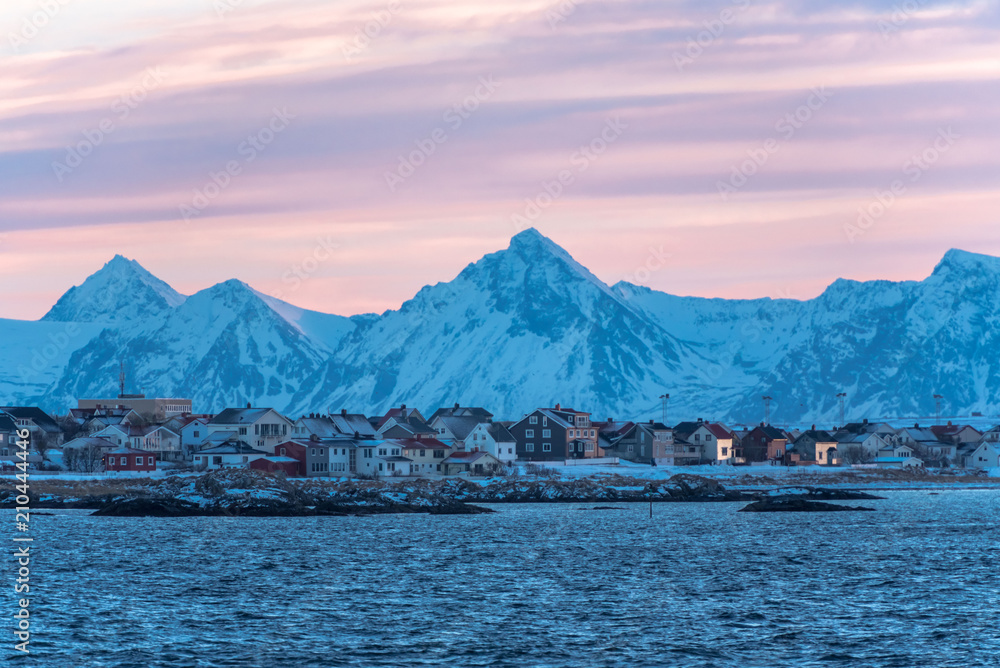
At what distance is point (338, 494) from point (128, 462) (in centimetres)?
3721

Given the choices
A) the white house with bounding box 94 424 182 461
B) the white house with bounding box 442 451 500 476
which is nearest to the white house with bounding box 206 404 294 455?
the white house with bounding box 94 424 182 461

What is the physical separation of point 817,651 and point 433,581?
68.4 ft

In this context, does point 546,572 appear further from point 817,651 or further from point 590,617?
point 817,651

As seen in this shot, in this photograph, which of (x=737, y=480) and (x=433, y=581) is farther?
(x=737, y=480)

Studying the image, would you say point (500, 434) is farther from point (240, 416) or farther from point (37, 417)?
point (37, 417)

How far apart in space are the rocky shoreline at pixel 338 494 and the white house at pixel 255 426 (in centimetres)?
2704

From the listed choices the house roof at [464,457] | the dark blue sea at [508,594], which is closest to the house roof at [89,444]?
the house roof at [464,457]

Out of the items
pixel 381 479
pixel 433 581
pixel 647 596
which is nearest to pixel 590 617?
pixel 647 596

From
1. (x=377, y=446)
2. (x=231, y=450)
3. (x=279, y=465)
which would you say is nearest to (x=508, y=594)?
(x=279, y=465)

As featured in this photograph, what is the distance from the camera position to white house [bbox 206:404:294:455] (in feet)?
513

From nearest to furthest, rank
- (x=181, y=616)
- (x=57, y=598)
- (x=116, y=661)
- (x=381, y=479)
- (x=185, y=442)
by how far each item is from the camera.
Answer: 1. (x=116, y=661)
2. (x=181, y=616)
3. (x=57, y=598)
4. (x=381, y=479)
5. (x=185, y=442)

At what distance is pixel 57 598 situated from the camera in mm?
54312

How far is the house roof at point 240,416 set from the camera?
6211 inches

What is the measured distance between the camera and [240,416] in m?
Result: 159
